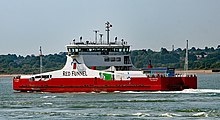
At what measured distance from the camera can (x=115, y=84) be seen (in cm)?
7419

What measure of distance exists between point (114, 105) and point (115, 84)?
1204 cm

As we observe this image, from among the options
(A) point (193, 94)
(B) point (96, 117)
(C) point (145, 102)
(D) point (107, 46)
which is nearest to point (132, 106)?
(C) point (145, 102)

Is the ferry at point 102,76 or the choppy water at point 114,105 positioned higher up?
the ferry at point 102,76

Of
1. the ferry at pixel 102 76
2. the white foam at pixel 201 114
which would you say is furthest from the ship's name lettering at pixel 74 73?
the white foam at pixel 201 114

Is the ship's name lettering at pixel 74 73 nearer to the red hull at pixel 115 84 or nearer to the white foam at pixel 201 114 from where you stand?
the red hull at pixel 115 84

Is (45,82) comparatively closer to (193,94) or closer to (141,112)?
(193,94)

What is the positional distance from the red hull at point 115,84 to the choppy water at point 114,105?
79 cm

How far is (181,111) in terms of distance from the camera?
5638cm

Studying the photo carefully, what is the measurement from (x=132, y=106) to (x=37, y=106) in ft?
25.8

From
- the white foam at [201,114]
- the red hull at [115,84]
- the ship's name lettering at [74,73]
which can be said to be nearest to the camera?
the white foam at [201,114]

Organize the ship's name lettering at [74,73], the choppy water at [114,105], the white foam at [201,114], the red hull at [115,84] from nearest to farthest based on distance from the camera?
the white foam at [201,114]
the choppy water at [114,105]
the red hull at [115,84]
the ship's name lettering at [74,73]

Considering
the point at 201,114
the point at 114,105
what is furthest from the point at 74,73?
the point at 201,114

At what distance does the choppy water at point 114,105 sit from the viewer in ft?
180

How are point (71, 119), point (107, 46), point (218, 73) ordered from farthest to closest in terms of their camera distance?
point (218, 73) → point (107, 46) → point (71, 119)
